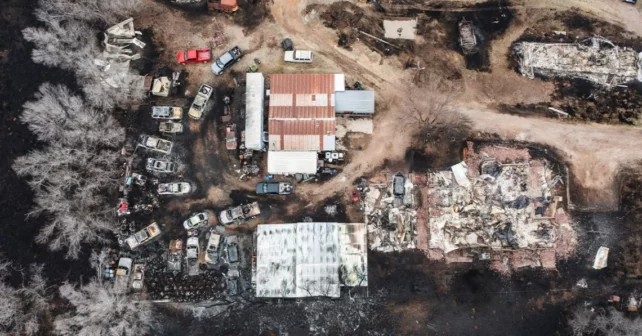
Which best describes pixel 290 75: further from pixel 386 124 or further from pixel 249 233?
pixel 249 233

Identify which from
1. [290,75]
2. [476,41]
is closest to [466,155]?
[476,41]

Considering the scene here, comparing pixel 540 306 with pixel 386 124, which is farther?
pixel 386 124

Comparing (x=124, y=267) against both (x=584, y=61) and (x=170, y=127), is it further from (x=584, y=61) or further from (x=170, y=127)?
(x=584, y=61)

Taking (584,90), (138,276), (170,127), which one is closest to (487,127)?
(584,90)

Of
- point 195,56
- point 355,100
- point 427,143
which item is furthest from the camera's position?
point 195,56

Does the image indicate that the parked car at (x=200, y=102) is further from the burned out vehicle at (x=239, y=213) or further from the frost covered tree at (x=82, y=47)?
the burned out vehicle at (x=239, y=213)

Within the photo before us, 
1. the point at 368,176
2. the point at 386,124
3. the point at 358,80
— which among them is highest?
the point at 358,80
